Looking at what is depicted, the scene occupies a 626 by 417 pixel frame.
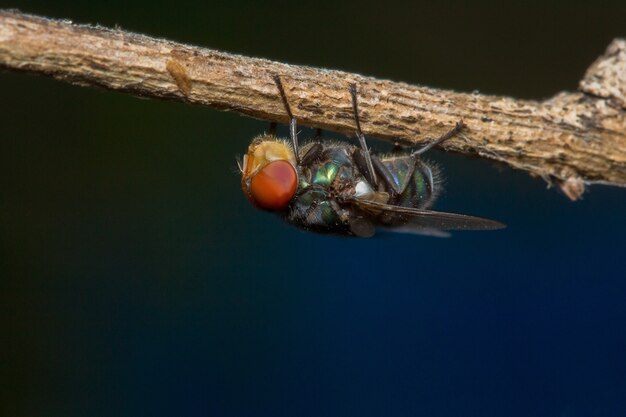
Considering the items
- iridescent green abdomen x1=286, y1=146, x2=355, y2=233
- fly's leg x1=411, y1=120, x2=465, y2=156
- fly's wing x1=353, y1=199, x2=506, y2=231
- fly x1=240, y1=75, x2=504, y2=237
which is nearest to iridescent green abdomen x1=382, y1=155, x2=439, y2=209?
fly x1=240, y1=75, x2=504, y2=237

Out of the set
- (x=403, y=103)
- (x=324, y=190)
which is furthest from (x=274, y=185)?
(x=403, y=103)

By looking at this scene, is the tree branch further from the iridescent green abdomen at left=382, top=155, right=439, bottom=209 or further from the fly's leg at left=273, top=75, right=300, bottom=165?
the iridescent green abdomen at left=382, top=155, right=439, bottom=209

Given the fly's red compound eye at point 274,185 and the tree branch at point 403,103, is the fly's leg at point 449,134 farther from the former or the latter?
the fly's red compound eye at point 274,185

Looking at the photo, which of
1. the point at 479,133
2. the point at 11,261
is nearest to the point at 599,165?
the point at 479,133

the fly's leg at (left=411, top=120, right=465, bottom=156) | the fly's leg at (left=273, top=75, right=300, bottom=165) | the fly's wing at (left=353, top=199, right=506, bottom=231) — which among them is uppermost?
the fly's leg at (left=273, top=75, right=300, bottom=165)

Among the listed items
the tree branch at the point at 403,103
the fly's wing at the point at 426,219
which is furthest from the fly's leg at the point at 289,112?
the fly's wing at the point at 426,219

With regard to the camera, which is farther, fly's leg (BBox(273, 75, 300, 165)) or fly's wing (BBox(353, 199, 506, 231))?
fly's wing (BBox(353, 199, 506, 231))

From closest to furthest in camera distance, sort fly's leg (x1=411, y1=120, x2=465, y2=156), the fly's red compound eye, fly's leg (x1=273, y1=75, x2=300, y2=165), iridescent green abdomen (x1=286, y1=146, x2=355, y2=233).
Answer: fly's leg (x1=273, y1=75, x2=300, y2=165), fly's leg (x1=411, y1=120, x2=465, y2=156), the fly's red compound eye, iridescent green abdomen (x1=286, y1=146, x2=355, y2=233)

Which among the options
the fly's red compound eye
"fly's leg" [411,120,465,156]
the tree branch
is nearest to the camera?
the tree branch
